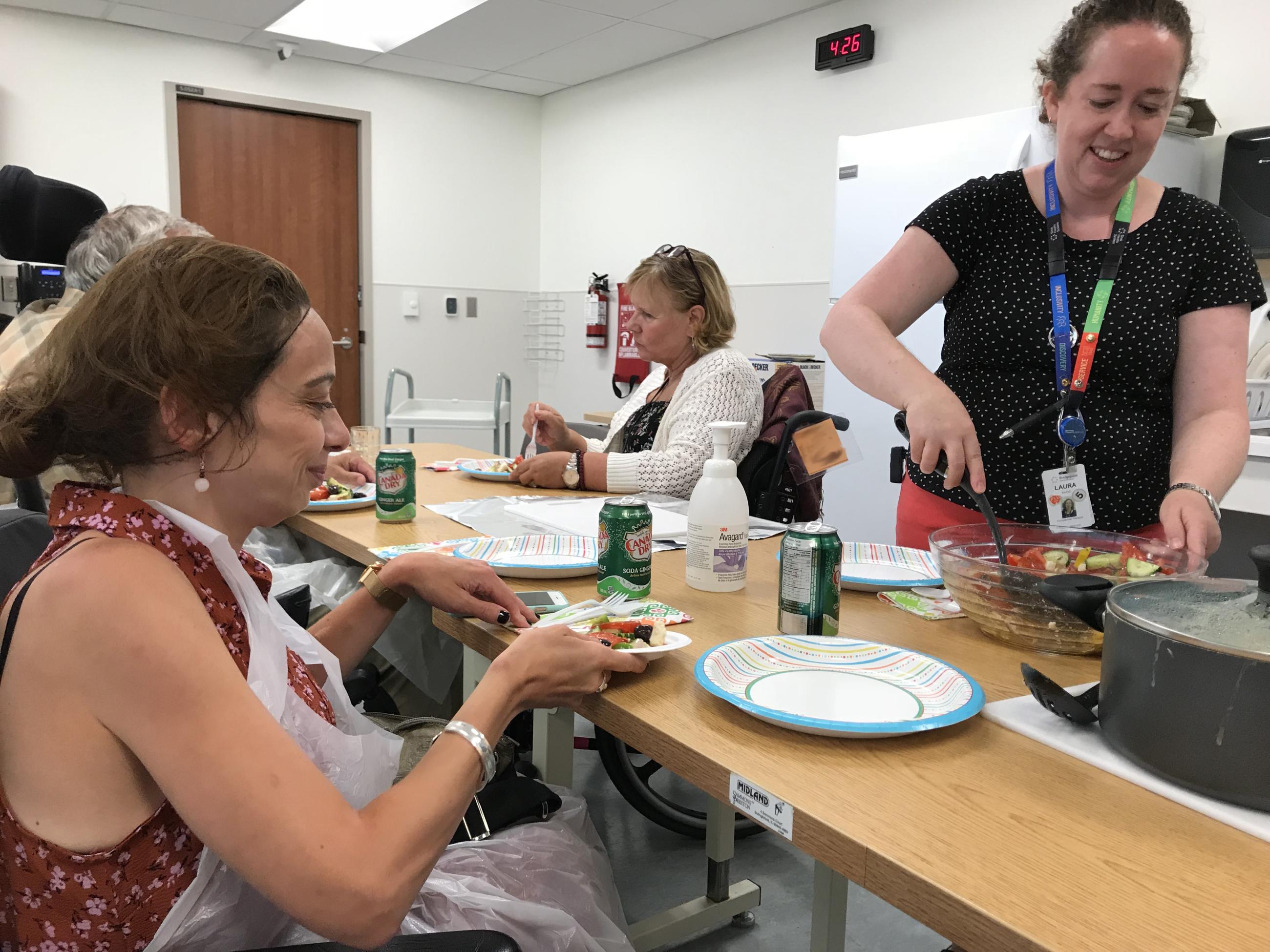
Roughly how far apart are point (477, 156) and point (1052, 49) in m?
5.20

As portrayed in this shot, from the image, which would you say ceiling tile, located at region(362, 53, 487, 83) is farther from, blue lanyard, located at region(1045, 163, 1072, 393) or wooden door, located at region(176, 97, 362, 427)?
blue lanyard, located at region(1045, 163, 1072, 393)

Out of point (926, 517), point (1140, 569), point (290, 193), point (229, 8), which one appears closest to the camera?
point (1140, 569)

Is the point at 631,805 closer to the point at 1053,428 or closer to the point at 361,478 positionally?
the point at 361,478

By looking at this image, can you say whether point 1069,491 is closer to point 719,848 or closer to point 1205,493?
point 1205,493

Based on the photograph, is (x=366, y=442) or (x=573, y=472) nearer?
(x=573, y=472)

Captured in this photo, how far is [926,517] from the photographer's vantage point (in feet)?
4.93

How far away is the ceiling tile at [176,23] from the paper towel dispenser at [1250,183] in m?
4.52

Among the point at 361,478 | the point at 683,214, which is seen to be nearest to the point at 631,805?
the point at 361,478

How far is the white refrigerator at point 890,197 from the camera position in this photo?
2969 millimetres

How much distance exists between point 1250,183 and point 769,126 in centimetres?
231

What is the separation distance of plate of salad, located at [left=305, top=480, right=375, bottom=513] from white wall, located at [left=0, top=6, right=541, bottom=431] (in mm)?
3788

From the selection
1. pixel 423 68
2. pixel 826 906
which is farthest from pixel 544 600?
pixel 423 68

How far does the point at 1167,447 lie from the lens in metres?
1.42

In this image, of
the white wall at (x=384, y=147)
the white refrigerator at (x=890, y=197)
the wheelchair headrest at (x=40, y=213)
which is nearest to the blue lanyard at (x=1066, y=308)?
the white refrigerator at (x=890, y=197)
